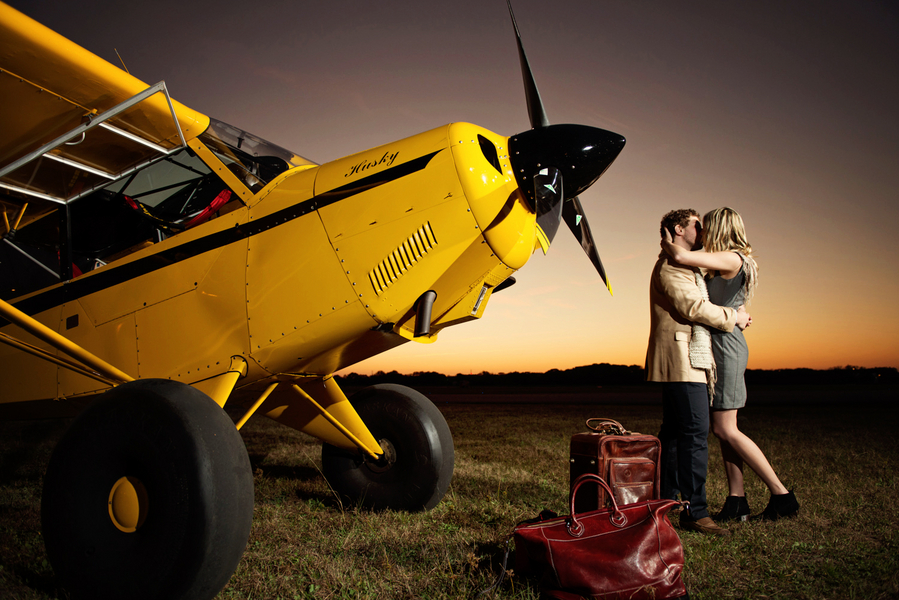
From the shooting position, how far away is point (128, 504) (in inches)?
84.4

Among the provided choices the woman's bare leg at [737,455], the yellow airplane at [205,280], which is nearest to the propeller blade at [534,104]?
the yellow airplane at [205,280]

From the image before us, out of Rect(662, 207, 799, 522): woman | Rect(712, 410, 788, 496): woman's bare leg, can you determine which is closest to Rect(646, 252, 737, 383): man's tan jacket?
Rect(662, 207, 799, 522): woman

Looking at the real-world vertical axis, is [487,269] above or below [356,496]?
above

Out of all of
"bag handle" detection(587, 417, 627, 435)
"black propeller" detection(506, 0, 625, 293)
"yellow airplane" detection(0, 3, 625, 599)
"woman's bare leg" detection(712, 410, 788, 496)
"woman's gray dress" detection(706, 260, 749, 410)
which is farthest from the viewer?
"woman's gray dress" detection(706, 260, 749, 410)

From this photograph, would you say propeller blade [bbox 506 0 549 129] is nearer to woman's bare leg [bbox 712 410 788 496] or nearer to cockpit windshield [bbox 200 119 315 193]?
cockpit windshield [bbox 200 119 315 193]

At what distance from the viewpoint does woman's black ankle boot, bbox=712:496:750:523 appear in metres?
3.19

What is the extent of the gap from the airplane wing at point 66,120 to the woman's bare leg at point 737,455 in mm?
3929

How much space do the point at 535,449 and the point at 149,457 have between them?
18.0ft

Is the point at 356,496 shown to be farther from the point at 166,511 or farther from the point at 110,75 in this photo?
the point at 110,75

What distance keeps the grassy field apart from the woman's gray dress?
2.54ft

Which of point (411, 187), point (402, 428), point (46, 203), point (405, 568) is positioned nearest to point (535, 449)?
point (402, 428)

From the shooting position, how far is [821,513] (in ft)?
11.0

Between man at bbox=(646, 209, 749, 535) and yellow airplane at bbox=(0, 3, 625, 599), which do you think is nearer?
yellow airplane at bbox=(0, 3, 625, 599)

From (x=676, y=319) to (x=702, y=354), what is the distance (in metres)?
0.27
